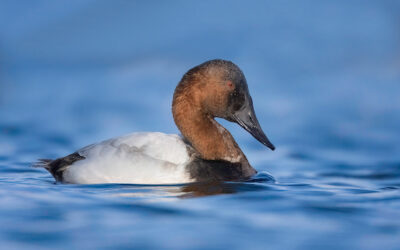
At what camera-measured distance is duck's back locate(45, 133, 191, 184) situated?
5.54 meters

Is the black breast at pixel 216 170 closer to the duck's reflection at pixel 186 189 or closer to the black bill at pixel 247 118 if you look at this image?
the duck's reflection at pixel 186 189

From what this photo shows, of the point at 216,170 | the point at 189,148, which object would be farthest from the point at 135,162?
the point at 216,170

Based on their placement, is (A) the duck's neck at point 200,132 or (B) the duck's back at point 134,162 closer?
(B) the duck's back at point 134,162

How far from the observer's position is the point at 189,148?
5863 mm

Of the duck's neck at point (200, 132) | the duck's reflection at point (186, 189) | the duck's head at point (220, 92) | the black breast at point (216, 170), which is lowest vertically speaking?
the duck's reflection at point (186, 189)

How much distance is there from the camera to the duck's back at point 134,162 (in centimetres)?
554

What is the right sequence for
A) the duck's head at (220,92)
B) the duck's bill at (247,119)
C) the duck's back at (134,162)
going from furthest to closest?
the duck's bill at (247,119)
the duck's head at (220,92)
the duck's back at (134,162)

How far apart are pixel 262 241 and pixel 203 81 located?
6.96 feet

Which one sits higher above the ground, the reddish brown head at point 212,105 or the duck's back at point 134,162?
the reddish brown head at point 212,105

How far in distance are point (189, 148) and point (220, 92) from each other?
1.70ft

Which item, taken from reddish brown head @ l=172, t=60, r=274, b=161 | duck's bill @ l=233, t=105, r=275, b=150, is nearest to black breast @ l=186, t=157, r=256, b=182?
reddish brown head @ l=172, t=60, r=274, b=161

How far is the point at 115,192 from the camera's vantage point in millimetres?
5230

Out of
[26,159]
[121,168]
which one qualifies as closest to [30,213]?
[121,168]

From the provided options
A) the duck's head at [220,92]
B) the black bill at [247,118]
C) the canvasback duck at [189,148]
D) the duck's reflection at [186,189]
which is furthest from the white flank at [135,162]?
the black bill at [247,118]
